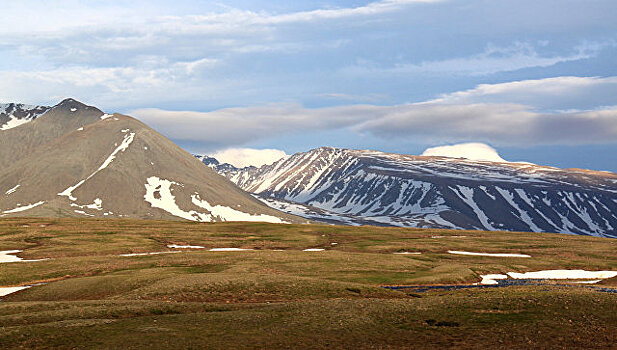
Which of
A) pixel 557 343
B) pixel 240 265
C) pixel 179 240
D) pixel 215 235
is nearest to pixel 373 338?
pixel 557 343

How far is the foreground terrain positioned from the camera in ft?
125

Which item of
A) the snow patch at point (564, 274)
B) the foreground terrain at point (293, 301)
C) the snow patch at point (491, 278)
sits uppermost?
the foreground terrain at point (293, 301)

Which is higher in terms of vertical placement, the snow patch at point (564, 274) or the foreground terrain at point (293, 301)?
the foreground terrain at point (293, 301)

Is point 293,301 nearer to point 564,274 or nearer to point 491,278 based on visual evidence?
point 491,278

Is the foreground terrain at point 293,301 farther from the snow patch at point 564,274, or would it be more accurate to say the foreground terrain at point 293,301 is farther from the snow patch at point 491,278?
the snow patch at point 564,274

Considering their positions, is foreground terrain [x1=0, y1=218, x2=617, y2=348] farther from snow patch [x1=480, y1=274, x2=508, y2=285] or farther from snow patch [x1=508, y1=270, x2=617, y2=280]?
snow patch [x1=508, y1=270, x2=617, y2=280]

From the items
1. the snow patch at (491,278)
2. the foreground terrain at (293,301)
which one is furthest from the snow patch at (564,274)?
the foreground terrain at (293,301)

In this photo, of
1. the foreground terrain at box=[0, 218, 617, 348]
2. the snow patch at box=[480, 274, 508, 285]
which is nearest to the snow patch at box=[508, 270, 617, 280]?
the snow patch at box=[480, 274, 508, 285]

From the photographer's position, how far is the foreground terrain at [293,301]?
38156 mm

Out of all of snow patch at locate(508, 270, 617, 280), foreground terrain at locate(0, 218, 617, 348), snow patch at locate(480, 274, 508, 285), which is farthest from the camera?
snow patch at locate(508, 270, 617, 280)

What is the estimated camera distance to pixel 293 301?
6075 centimetres

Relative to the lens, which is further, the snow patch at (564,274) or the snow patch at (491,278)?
the snow patch at (564,274)

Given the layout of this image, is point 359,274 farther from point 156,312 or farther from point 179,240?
point 179,240

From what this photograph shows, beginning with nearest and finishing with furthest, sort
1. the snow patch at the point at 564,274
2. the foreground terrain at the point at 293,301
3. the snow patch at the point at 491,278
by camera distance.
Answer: the foreground terrain at the point at 293,301 < the snow patch at the point at 491,278 < the snow patch at the point at 564,274
